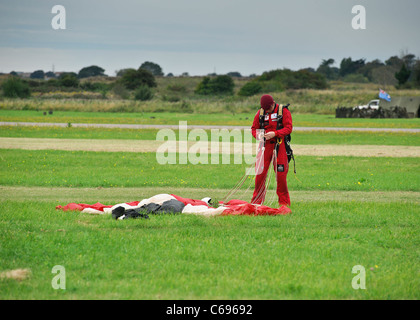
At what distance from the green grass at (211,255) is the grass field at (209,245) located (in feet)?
0.05

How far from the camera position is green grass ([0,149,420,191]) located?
52.9 feet

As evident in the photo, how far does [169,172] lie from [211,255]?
454 inches

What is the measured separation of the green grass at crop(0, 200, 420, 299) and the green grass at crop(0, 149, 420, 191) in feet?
17.3

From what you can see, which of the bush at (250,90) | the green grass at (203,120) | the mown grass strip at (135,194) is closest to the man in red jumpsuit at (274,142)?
the mown grass strip at (135,194)

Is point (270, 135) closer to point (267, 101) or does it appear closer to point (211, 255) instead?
point (267, 101)

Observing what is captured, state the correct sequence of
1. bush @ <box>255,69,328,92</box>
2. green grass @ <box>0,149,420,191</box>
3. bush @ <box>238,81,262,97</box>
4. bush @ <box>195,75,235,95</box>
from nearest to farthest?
green grass @ <box>0,149,420,191</box>
bush @ <box>238,81,262,97</box>
bush @ <box>255,69,328,92</box>
bush @ <box>195,75,235,95</box>

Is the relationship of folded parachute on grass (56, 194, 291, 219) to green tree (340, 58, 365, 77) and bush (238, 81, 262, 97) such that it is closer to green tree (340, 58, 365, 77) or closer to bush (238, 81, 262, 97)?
bush (238, 81, 262, 97)

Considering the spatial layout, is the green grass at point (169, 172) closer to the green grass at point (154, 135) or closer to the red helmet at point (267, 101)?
the red helmet at point (267, 101)

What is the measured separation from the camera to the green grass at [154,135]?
3170cm

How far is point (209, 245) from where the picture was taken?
836 centimetres

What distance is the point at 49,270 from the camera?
7.18m

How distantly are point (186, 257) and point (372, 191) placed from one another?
29.9ft

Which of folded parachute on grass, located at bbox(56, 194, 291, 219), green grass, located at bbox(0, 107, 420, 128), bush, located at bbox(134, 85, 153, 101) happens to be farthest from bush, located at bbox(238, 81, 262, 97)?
folded parachute on grass, located at bbox(56, 194, 291, 219)
